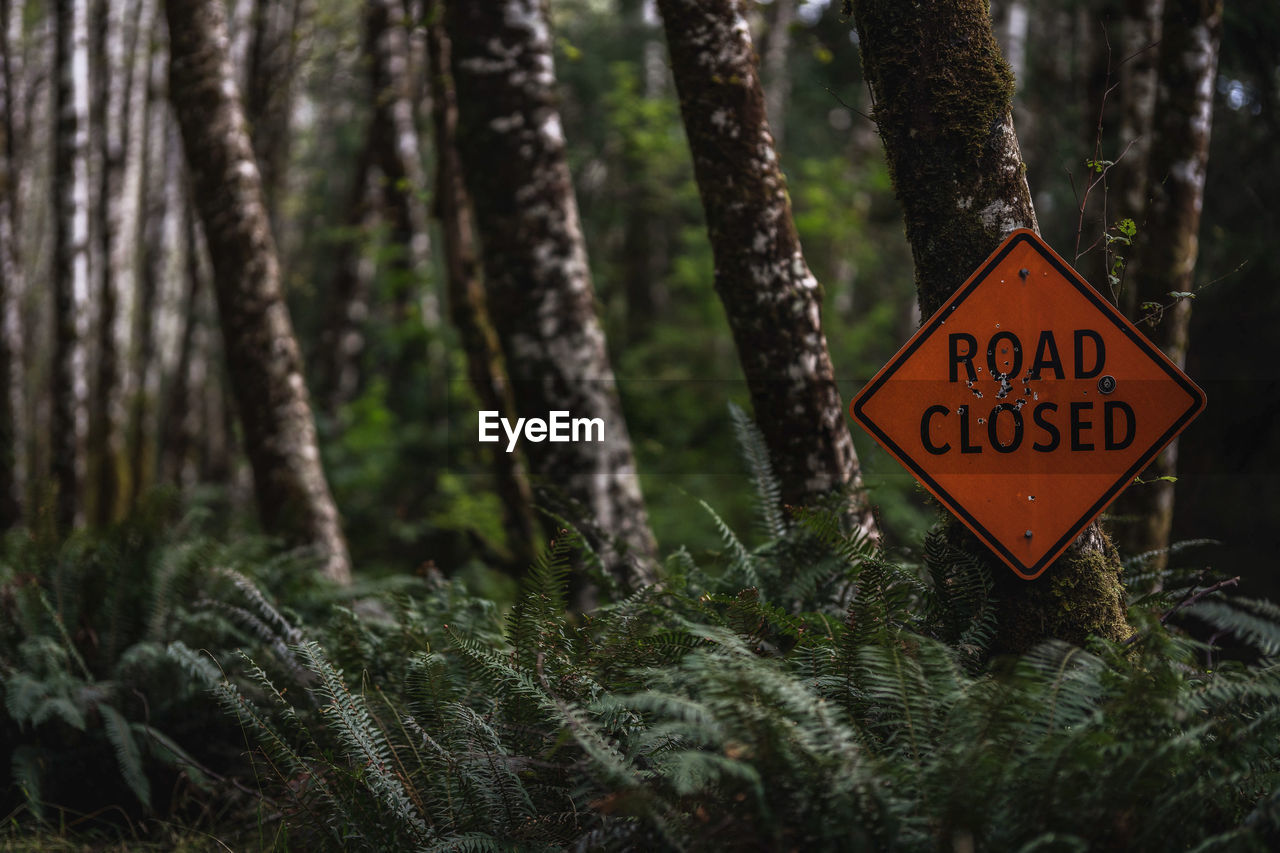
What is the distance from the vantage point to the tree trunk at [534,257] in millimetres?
4988

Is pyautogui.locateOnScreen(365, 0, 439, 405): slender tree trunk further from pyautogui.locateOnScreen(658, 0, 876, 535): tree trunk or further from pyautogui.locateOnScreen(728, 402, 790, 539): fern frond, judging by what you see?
pyautogui.locateOnScreen(728, 402, 790, 539): fern frond

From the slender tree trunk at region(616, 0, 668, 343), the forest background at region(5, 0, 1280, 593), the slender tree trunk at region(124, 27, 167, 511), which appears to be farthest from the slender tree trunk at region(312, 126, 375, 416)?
the slender tree trunk at region(616, 0, 668, 343)

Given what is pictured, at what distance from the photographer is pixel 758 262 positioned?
4133 millimetres

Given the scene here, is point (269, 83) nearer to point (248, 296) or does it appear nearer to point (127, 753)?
point (248, 296)

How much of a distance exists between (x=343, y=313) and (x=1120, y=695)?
11403 millimetres

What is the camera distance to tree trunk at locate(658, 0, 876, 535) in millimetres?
4125

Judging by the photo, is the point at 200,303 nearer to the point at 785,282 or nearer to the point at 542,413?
the point at 542,413

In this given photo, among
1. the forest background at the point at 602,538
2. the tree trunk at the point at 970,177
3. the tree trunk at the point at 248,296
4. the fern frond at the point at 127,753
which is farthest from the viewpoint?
the tree trunk at the point at 248,296

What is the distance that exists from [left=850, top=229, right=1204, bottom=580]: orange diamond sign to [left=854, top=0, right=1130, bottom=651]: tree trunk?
0.50 feet

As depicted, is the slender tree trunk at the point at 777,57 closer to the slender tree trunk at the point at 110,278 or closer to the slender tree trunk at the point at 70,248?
the slender tree trunk at the point at 110,278

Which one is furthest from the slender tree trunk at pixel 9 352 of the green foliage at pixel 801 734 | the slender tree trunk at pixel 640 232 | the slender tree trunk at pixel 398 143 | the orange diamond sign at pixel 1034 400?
the slender tree trunk at pixel 640 232

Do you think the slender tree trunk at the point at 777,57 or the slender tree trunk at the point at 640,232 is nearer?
the slender tree trunk at the point at 777,57

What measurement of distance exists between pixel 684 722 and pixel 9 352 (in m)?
8.82

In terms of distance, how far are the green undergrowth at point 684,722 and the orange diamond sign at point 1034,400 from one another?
272mm
